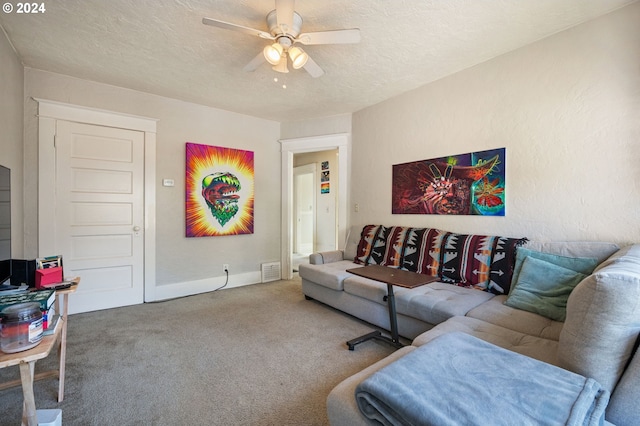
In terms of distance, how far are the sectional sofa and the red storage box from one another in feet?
6.33

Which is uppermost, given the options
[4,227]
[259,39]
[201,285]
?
[259,39]

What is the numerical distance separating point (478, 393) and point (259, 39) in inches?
108

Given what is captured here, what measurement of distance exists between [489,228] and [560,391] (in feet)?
6.52

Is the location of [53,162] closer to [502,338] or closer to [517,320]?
[502,338]

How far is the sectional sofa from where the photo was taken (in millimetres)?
999

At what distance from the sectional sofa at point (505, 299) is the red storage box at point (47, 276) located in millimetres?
1930

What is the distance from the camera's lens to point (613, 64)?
2.00 meters

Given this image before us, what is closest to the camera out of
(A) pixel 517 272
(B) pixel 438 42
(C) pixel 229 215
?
(A) pixel 517 272

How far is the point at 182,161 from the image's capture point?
366 cm

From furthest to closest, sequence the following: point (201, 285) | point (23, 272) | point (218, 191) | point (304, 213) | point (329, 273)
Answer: point (304, 213), point (218, 191), point (201, 285), point (329, 273), point (23, 272)

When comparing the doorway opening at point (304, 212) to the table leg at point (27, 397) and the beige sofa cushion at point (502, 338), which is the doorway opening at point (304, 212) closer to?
the beige sofa cushion at point (502, 338)

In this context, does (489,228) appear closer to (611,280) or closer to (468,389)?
(611,280)

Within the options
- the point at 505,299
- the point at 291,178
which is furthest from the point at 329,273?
the point at 291,178

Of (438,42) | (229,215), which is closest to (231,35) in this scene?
(438,42)
